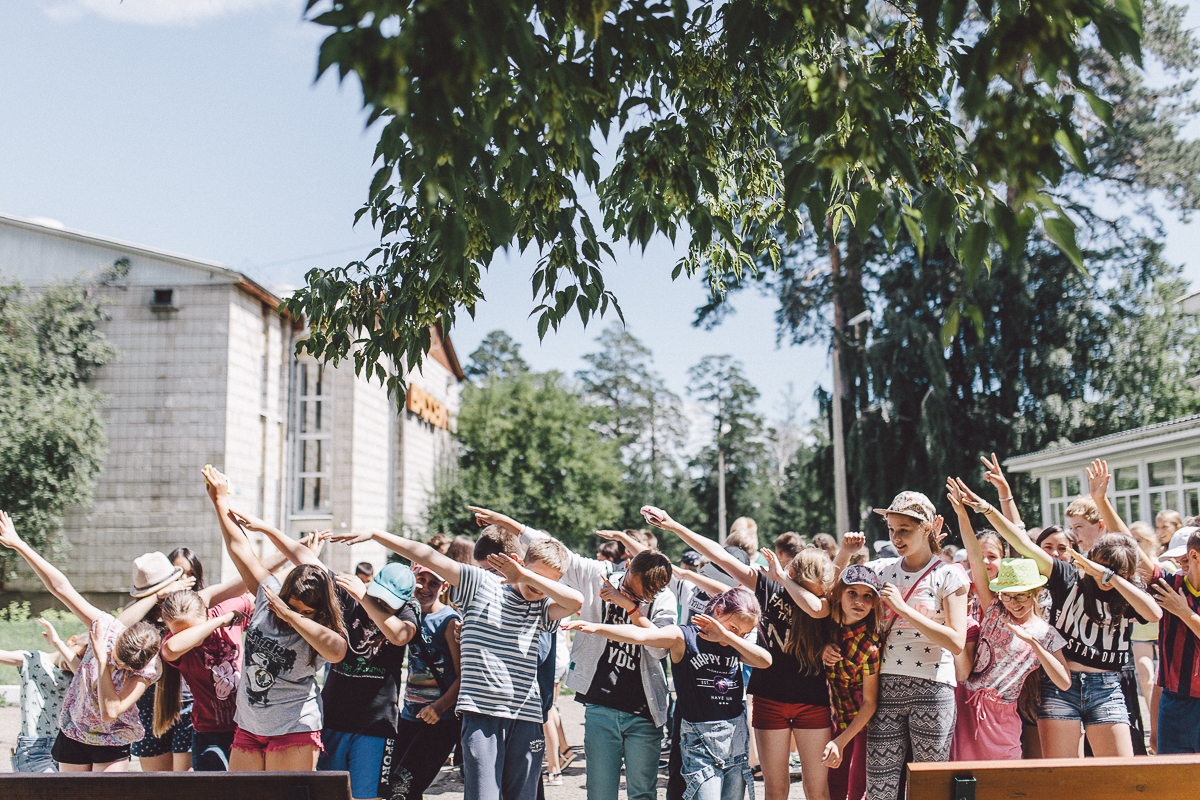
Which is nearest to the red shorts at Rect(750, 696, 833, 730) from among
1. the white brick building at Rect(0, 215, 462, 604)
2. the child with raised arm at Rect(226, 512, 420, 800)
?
the child with raised arm at Rect(226, 512, 420, 800)

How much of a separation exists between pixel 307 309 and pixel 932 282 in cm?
2427

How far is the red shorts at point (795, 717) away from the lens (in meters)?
4.81

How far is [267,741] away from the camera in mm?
4371

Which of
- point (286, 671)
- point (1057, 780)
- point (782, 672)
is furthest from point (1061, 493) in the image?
point (286, 671)

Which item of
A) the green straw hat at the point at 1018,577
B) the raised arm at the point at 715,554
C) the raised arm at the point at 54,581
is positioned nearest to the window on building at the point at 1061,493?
the green straw hat at the point at 1018,577

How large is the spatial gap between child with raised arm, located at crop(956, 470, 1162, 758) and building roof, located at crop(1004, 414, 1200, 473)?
11583 mm

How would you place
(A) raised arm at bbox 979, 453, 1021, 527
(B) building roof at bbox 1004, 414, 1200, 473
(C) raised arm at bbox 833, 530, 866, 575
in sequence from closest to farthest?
1. (A) raised arm at bbox 979, 453, 1021, 527
2. (C) raised arm at bbox 833, 530, 866, 575
3. (B) building roof at bbox 1004, 414, 1200, 473

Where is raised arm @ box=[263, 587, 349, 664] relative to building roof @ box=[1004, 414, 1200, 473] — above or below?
below

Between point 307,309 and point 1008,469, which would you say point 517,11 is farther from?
point 1008,469

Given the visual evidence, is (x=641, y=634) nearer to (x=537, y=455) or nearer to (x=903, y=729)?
(x=903, y=729)

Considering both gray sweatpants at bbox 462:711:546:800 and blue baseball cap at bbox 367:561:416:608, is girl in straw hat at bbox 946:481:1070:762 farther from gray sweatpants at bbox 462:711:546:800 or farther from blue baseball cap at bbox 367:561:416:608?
blue baseball cap at bbox 367:561:416:608

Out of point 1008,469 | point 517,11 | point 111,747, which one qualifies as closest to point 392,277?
point 517,11

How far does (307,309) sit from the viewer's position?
4.10 meters

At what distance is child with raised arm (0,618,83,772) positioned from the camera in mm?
4992
